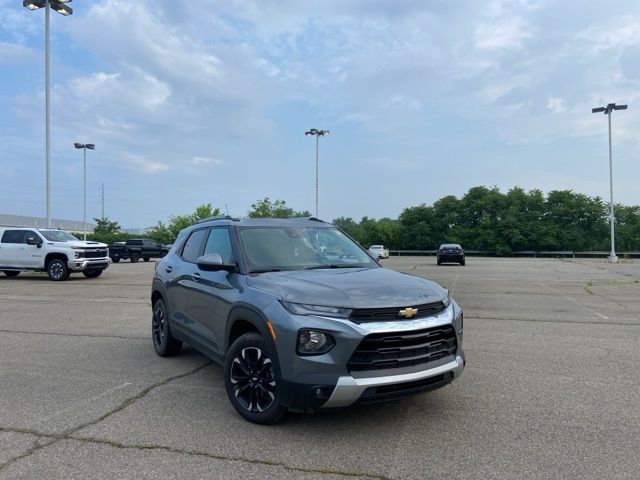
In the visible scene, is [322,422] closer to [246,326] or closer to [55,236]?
[246,326]

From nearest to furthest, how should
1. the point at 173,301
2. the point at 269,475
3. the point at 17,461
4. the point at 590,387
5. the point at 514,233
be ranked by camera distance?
the point at 269,475 < the point at 17,461 < the point at 590,387 < the point at 173,301 < the point at 514,233

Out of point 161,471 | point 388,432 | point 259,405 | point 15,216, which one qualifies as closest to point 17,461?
point 161,471

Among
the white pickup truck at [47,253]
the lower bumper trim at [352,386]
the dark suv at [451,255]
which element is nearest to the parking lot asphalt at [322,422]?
the lower bumper trim at [352,386]

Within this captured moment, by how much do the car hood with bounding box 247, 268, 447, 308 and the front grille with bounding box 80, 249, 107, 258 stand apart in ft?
55.2

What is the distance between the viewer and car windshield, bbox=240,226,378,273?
16.0 ft

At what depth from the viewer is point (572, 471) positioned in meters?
3.42

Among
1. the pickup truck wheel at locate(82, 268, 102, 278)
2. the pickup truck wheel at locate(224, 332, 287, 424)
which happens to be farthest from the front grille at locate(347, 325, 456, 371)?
the pickup truck wheel at locate(82, 268, 102, 278)

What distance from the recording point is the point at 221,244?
5.43 meters

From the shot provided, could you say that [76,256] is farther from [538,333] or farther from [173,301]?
[538,333]

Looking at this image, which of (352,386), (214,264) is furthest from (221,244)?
(352,386)

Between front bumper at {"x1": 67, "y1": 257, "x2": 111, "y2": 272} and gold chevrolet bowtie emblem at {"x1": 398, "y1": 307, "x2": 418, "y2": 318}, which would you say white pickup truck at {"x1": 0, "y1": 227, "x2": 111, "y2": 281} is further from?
gold chevrolet bowtie emblem at {"x1": 398, "y1": 307, "x2": 418, "y2": 318}

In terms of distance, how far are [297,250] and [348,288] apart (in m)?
1.21

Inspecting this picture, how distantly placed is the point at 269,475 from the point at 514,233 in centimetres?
7193

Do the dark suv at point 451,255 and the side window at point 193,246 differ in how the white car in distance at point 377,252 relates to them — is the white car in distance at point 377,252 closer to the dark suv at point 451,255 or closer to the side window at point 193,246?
the side window at point 193,246
